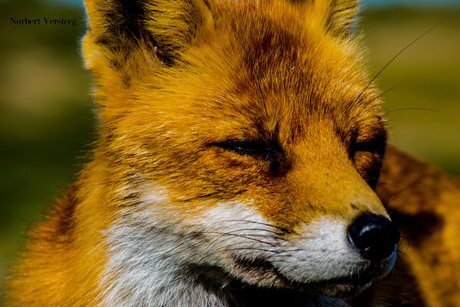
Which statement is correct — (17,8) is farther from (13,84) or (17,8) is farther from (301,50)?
(301,50)

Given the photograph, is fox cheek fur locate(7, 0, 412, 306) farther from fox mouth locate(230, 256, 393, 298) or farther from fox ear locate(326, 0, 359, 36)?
fox ear locate(326, 0, 359, 36)

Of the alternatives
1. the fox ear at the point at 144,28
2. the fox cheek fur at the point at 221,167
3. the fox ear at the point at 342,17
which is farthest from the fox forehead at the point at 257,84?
the fox ear at the point at 342,17

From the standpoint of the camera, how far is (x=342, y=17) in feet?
14.0

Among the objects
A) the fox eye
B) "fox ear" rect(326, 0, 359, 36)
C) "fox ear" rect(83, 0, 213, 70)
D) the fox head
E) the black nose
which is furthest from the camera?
"fox ear" rect(326, 0, 359, 36)

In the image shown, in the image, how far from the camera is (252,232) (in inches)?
122

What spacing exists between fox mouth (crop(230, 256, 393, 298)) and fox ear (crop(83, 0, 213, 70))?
1439 millimetres

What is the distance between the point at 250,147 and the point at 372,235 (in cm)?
86

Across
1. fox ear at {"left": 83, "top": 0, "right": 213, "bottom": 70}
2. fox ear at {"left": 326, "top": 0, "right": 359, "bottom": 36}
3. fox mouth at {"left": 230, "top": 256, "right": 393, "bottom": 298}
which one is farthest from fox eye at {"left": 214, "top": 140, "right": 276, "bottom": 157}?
fox ear at {"left": 326, "top": 0, "right": 359, "bottom": 36}

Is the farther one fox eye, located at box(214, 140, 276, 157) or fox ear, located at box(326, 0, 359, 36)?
fox ear, located at box(326, 0, 359, 36)

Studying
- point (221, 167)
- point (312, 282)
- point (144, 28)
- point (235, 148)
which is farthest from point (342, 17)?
point (312, 282)

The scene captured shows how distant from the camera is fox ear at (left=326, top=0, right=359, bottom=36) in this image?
420 centimetres

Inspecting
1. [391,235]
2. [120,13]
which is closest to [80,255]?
[120,13]

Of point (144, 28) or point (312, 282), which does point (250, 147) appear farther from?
point (144, 28)

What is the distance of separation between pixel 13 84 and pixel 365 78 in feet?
54.9
